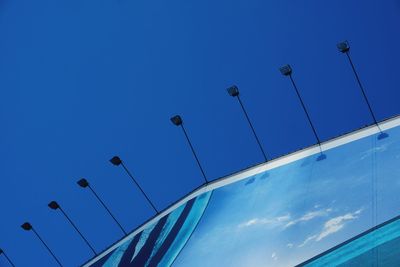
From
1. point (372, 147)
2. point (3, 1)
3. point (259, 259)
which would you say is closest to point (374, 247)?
point (259, 259)

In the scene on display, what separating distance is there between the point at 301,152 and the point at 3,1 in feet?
61.0

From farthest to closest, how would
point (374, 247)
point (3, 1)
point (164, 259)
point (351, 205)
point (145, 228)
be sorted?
point (3, 1) < point (145, 228) < point (164, 259) < point (351, 205) < point (374, 247)

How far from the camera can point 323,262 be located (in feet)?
32.6

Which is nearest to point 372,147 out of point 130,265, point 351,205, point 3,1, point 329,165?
point 329,165

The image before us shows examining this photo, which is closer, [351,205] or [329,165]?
[351,205]

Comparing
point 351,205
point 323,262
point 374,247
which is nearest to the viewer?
point 374,247

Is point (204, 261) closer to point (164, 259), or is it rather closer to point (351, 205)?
point (164, 259)

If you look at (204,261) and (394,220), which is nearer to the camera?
(394,220)

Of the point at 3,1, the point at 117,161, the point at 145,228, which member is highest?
the point at 3,1

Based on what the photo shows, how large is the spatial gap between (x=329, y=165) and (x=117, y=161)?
7.34 m

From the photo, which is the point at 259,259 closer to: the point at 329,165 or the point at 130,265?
the point at 329,165

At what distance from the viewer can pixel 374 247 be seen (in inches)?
363

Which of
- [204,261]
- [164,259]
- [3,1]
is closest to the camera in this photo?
[204,261]

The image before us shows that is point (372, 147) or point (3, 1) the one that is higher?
point (3, 1)
